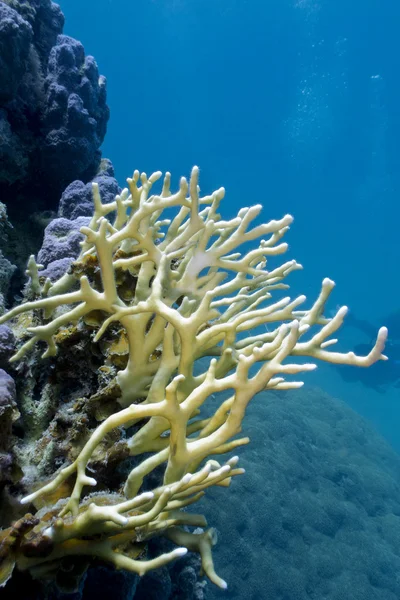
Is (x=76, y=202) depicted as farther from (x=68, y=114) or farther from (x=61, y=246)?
(x=68, y=114)

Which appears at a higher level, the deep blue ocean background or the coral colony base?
the deep blue ocean background

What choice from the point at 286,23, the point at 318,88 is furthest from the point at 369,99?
the point at 286,23

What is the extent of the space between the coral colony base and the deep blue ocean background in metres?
50.3

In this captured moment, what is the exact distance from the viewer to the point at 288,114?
8031 cm

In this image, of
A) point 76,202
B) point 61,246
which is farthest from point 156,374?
point 76,202

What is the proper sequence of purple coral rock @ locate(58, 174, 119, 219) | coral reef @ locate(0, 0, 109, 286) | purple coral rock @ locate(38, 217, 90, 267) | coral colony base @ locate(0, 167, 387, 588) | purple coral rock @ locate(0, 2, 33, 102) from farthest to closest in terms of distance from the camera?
coral reef @ locate(0, 0, 109, 286), purple coral rock @ locate(58, 174, 119, 219), purple coral rock @ locate(0, 2, 33, 102), purple coral rock @ locate(38, 217, 90, 267), coral colony base @ locate(0, 167, 387, 588)

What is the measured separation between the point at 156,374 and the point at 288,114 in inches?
3548

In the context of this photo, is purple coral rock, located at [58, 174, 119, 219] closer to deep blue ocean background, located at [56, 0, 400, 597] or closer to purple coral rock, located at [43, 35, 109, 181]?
purple coral rock, located at [43, 35, 109, 181]

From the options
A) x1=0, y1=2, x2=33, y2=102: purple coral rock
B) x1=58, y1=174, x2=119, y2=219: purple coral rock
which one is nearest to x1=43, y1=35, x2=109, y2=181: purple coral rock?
x1=0, y1=2, x2=33, y2=102: purple coral rock

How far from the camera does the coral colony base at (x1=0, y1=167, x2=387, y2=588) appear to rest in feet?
4.52

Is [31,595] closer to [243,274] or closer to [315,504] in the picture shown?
[243,274]

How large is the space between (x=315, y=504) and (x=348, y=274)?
7596 centimetres

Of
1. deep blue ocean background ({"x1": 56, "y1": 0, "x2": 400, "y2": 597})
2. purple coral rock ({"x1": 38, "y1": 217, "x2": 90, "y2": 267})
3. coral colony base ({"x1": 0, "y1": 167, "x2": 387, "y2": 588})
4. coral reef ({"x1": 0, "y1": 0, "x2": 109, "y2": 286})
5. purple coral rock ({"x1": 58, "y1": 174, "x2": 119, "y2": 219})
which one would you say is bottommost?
coral colony base ({"x1": 0, "y1": 167, "x2": 387, "y2": 588})

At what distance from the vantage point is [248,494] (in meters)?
6.94
